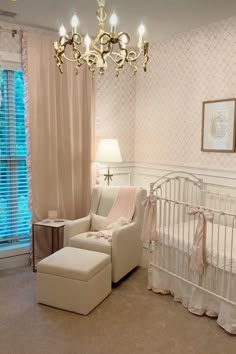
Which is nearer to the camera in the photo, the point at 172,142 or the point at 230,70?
the point at 230,70

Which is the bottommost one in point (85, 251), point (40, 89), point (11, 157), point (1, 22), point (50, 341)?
point (50, 341)

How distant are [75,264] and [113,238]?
509mm

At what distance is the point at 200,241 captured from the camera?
261 cm

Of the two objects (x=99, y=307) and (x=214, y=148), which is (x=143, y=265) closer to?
(x=99, y=307)

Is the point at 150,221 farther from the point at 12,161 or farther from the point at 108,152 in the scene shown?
the point at 12,161

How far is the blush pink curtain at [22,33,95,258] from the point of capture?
3.60m

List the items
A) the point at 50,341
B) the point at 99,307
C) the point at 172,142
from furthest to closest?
the point at 172,142 → the point at 99,307 → the point at 50,341

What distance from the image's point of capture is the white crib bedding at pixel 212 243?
2492 millimetres

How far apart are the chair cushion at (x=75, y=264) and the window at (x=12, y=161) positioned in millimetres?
988

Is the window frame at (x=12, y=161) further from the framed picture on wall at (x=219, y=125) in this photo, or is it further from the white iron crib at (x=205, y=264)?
the framed picture on wall at (x=219, y=125)

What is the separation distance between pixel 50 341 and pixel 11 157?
203cm

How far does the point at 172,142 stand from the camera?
4121mm

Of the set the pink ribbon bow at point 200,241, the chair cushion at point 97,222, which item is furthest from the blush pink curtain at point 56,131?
the pink ribbon bow at point 200,241

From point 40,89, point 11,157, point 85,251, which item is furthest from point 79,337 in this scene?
point 40,89
